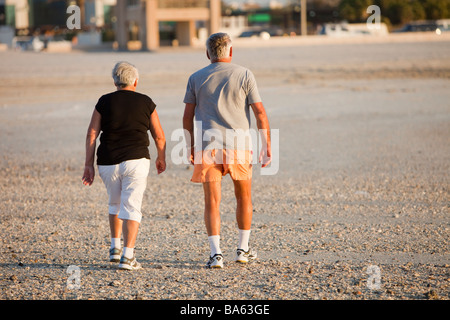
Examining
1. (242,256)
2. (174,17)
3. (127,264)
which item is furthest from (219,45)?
(174,17)

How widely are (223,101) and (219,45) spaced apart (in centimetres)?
45

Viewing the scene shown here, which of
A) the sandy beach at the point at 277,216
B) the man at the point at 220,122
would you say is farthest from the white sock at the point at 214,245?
the sandy beach at the point at 277,216

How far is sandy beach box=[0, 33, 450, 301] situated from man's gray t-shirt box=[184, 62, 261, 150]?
1.02 m

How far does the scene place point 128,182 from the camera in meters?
5.07

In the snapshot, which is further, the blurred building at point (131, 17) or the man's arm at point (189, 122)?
the blurred building at point (131, 17)

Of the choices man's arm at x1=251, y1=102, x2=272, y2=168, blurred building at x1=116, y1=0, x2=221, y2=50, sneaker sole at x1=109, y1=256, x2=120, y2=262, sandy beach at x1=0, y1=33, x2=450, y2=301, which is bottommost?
sandy beach at x1=0, y1=33, x2=450, y2=301

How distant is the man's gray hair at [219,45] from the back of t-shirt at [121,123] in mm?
658

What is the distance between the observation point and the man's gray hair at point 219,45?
16.7 ft

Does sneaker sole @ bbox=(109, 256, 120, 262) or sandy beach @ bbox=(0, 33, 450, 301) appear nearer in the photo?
sandy beach @ bbox=(0, 33, 450, 301)

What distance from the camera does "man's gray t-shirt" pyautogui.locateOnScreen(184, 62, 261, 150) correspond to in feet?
16.5

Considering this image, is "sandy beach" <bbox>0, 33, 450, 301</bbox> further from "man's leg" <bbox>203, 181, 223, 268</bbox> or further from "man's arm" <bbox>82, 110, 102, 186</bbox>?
"man's arm" <bbox>82, 110, 102, 186</bbox>

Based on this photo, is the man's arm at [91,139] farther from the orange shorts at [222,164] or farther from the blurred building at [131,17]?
the blurred building at [131,17]

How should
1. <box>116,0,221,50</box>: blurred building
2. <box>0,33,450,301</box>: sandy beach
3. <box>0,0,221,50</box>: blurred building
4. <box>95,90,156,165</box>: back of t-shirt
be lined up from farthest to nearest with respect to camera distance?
<box>0,0,221,50</box>: blurred building, <box>116,0,221,50</box>: blurred building, <box>95,90,156,165</box>: back of t-shirt, <box>0,33,450,301</box>: sandy beach

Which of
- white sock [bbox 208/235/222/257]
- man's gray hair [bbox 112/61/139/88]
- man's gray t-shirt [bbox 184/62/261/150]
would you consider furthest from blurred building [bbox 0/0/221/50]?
white sock [bbox 208/235/222/257]
